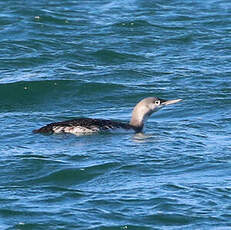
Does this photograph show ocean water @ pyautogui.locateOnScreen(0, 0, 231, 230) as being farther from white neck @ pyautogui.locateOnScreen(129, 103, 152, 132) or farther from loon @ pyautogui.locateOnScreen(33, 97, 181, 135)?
white neck @ pyautogui.locateOnScreen(129, 103, 152, 132)

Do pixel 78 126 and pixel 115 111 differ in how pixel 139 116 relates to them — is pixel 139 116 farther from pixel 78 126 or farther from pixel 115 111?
pixel 115 111

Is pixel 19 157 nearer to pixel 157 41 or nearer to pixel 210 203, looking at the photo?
pixel 210 203

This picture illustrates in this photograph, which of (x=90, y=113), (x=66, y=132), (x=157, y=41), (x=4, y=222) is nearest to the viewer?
(x=4, y=222)

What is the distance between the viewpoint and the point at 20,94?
1923 centimetres

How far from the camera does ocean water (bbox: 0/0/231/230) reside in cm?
1234

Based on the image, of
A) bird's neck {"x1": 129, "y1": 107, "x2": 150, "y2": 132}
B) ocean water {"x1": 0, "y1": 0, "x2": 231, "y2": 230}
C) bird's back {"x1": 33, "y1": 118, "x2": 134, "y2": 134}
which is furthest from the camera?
bird's neck {"x1": 129, "y1": 107, "x2": 150, "y2": 132}

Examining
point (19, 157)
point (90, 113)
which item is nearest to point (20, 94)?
point (90, 113)

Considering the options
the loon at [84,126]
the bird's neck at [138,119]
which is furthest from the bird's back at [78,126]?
the bird's neck at [138,119]

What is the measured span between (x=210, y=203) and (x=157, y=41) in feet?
36.7

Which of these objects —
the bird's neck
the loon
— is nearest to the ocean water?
the loon

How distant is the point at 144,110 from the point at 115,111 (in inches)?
57.7

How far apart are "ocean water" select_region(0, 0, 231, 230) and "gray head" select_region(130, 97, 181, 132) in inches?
9.5

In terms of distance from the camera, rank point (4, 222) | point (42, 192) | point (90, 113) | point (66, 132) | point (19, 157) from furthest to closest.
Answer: point (90, 113) → point (66, 132) → point (19, 157) → point (42, 192) → point (4, 222)

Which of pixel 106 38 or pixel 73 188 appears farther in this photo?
pixel 106 38
